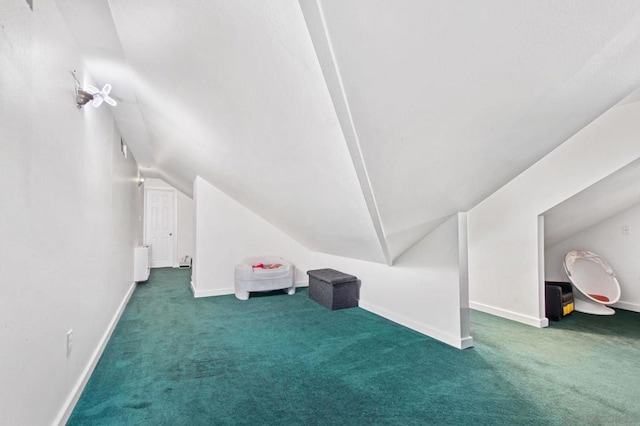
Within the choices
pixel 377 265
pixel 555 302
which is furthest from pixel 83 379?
pixel 555 302

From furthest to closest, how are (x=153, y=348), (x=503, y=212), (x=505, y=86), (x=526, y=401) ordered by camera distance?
(x=503, y=212), (x=153, y=348), (x=526, y=401), (x=505, y=86)

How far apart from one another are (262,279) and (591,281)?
4483 millimetres

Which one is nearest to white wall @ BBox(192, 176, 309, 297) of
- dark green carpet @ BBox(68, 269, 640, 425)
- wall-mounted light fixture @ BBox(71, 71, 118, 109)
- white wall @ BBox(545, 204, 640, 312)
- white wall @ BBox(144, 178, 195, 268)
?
dark green carpet @ BBox(68, 269, 640, 425)

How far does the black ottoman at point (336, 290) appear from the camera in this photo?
3824 millimetres

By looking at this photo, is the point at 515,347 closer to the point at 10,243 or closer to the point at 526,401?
the point at 526,401

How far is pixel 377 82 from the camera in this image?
138 cm

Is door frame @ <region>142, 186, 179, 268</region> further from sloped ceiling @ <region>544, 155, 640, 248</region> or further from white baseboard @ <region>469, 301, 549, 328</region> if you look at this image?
sloped ceiling @ <region>544, 155, 640, 248</region>

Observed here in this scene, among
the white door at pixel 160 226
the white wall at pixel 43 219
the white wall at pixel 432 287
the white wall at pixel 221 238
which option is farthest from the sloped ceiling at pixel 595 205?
the white door at pixel 160 226

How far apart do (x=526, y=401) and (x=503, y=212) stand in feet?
7.51

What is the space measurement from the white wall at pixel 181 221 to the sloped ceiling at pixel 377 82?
5030 millimetres

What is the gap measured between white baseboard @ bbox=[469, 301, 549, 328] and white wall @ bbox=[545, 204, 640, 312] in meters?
1.60

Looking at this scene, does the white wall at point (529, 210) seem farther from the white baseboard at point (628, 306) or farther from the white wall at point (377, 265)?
the white baseboard at point (628, 306)

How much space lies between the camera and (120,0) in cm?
158

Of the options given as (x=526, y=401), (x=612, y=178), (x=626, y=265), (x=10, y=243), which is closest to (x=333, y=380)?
(x=526, y=401)
